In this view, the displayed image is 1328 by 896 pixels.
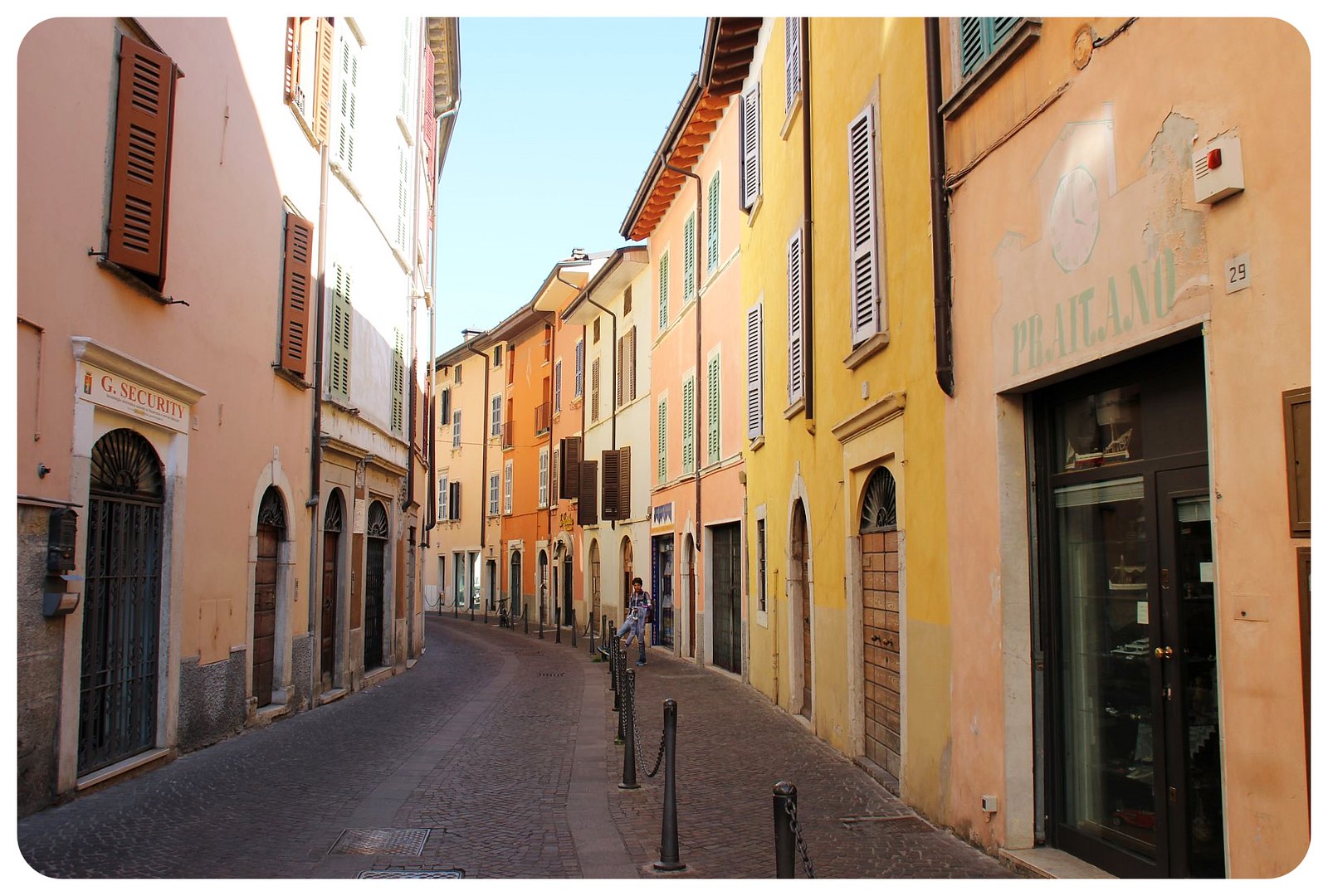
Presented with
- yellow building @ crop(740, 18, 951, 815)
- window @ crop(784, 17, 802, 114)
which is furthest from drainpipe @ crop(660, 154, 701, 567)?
window @ crop(784, 17, 802, 114)

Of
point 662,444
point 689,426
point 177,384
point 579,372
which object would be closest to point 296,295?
point 177,384

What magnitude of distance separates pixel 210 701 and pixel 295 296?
484 cm

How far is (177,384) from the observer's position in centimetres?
987

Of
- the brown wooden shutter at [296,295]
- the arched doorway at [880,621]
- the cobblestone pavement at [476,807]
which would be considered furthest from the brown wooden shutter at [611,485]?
the arched doorway at [880,621]

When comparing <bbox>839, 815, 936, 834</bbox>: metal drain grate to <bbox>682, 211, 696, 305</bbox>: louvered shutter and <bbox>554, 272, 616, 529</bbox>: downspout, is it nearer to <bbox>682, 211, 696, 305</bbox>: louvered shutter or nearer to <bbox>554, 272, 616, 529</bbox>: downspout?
<bbox>682, 211, 696, 305</bbox>: louvered shutter

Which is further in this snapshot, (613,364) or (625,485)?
(613,364)

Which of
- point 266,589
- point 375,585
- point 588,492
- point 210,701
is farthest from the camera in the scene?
point 588,492

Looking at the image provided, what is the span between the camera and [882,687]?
9406 mm

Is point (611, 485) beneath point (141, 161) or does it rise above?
beneath

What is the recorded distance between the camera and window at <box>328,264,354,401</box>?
49.9ft

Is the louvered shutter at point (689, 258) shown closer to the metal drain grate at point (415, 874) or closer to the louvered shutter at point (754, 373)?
the louvered shutter at point (754, 373)

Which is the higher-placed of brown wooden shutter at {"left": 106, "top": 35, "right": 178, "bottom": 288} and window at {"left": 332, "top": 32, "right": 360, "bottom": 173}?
window at {"left": 332, "top": 32, "right": 360, "bottom": 173}

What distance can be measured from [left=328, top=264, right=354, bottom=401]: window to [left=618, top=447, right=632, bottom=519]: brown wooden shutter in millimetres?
11886

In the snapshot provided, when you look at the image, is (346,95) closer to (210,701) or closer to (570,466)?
(210,701)
